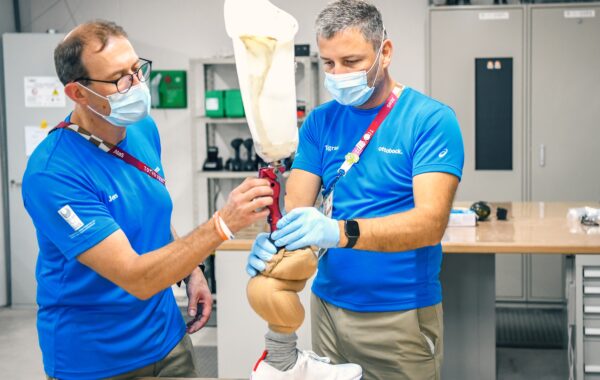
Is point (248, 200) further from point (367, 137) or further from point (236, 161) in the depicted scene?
point (236, 161)

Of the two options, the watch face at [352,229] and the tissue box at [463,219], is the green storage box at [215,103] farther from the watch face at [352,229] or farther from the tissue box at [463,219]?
the watch face at [352,229]

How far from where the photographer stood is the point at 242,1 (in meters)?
1.28

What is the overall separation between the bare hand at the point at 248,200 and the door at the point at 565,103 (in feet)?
12.5

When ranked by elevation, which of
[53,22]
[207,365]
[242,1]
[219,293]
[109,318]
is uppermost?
[53,22]

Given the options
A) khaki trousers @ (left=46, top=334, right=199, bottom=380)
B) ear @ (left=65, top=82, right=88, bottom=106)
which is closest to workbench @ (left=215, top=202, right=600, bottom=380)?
khaki trousers @ (left=46, top=334, right=199, bottom=380)

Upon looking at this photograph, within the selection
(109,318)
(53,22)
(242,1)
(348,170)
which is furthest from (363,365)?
(53,22)

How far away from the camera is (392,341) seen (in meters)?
1.78

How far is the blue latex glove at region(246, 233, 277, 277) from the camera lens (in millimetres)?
1383

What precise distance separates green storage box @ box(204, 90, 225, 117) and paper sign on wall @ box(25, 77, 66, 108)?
102 centimetres

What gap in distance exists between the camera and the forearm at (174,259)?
1455mm

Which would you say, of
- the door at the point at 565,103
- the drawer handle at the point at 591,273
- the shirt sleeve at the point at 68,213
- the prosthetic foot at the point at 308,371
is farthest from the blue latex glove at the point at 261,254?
the door at the point at 565,103

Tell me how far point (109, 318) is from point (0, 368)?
2715 millimetres

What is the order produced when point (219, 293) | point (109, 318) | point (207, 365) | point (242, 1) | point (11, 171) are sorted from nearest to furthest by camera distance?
point (242, 1)
point (109, 318)
point (219, 293)
point (207, 365)
point (11, 171)

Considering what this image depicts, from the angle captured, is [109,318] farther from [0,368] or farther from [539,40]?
[539,40]
